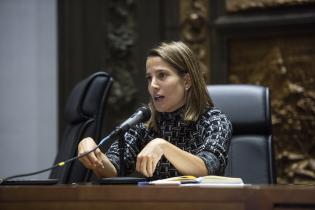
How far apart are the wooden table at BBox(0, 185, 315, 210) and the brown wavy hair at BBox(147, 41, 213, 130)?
85 centimetres

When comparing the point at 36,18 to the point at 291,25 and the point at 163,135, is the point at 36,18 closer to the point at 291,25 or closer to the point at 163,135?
the point at 291,25

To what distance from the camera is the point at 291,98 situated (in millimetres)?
3268

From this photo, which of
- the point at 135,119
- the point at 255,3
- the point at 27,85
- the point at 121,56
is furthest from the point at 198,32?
the point at 135,119

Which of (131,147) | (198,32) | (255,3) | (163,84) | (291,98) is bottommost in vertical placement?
(131,147)

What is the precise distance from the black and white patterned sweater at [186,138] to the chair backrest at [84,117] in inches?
4.5

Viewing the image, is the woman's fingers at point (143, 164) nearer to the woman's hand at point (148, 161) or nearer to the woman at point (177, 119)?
the woman's hand at point (148, 161)

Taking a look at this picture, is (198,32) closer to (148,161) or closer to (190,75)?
(190,75)

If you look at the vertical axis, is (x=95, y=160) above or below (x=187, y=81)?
below

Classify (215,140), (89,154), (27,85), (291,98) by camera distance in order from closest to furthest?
1. (89,154)
2. (215,140)
3. (291,98)
4. (27,85)

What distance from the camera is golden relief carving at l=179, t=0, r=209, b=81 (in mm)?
3424

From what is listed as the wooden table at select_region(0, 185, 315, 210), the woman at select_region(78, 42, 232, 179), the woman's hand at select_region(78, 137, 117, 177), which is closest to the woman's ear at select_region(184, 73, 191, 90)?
the woman at select_region(78, 42, 232, 179)

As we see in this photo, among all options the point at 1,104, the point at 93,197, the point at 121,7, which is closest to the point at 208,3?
the point at 121,7

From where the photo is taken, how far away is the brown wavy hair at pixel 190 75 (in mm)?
Answer: 2154

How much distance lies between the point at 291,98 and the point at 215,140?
133 centimetres
